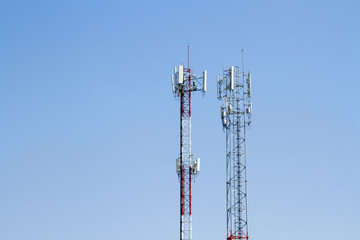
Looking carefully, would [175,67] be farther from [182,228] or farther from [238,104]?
[182,228]

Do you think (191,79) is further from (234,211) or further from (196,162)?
(234,211)

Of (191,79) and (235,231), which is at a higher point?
(191,79)

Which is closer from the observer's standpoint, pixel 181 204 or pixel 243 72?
pixel 181 204

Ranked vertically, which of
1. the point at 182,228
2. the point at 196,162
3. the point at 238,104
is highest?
the point at 238,104

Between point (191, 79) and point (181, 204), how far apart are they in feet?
56.8

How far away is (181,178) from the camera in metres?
112

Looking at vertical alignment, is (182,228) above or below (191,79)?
below

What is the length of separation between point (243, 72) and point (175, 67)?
413 inches

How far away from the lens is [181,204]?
11131 centimetres

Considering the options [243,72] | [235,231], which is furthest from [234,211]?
[243,72]

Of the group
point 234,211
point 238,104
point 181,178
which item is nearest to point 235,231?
point 234,211

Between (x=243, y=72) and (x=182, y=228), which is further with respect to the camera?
(x=243, y=72)

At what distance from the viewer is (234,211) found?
376 ft

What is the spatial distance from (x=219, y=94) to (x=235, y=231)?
1968 centimetres
